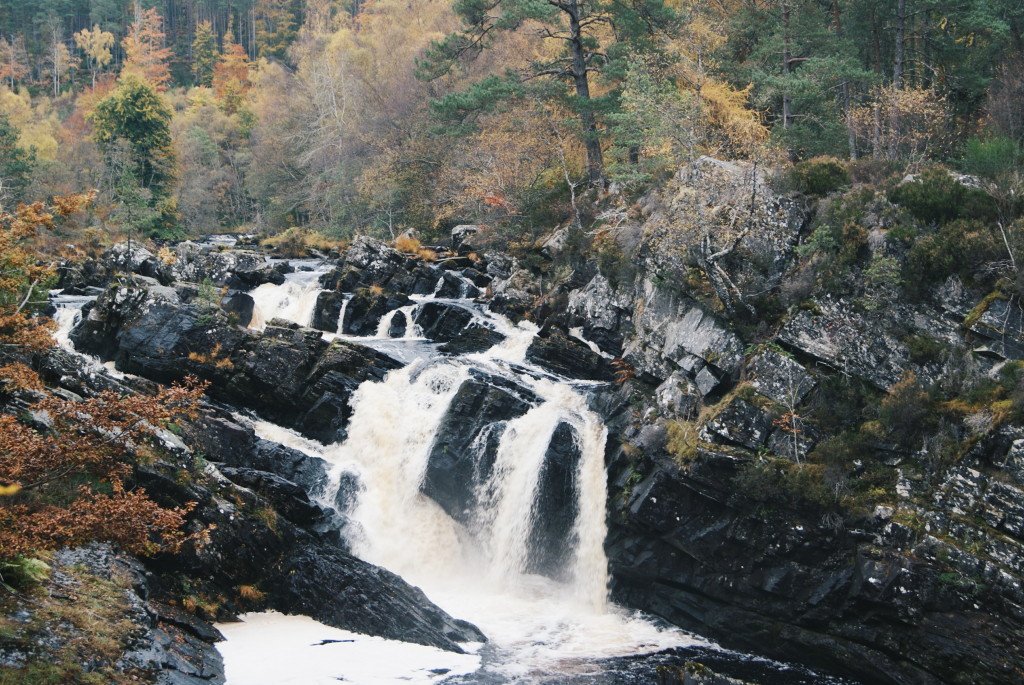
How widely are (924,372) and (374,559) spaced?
1369cm

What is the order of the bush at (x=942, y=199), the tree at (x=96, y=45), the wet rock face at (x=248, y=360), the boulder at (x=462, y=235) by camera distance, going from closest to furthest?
the bush at (x=942, y=199) → the wet rock face at (x=248, y=360) → the boulder at (x=462, y=235) → the tree at (x=96, y=45)

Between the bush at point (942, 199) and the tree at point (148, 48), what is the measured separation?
239ft

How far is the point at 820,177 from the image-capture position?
2023 cm

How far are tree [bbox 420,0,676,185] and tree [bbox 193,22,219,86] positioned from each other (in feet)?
211

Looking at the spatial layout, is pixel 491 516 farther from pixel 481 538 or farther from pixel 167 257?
pixel 167 257

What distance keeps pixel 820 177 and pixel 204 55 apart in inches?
3333

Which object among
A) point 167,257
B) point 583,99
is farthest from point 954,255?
point 167,257

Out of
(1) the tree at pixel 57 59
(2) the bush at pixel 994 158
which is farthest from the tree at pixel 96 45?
(2) the bush at pixel 994 158

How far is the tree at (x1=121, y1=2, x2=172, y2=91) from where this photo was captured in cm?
7601

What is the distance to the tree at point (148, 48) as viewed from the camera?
76006 millimetres

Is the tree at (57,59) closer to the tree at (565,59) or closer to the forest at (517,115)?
the forest at (517,115)

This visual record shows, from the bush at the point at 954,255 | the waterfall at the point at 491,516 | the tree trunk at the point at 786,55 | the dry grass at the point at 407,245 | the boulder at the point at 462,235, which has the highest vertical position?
the tree trunk at the point at 786,55

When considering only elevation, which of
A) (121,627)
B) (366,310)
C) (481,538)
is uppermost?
A: (366,310)

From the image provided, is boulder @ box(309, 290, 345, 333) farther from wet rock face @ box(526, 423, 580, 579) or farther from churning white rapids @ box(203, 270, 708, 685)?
wet rock face @ box(526, 423, 580, 579)
